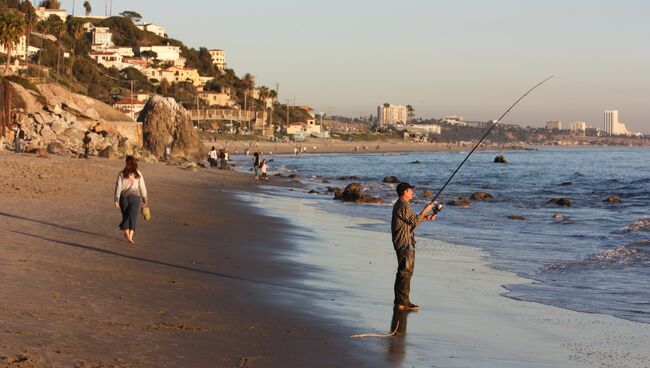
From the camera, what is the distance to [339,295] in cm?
1034

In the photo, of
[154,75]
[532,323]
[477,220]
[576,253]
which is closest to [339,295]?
[532,323]

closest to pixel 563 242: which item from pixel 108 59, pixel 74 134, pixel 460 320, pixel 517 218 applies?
pixel 517 218

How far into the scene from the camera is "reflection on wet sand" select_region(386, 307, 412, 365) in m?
7.25

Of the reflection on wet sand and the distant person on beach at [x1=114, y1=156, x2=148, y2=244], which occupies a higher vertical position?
the distant person on beach at [x1=114, y1=156, x2=148, y2=244]

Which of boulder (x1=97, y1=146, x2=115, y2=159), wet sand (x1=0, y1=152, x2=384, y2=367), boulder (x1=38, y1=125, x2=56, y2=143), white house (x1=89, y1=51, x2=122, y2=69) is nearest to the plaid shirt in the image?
wet sand (x1=0, y1=152, x2=384, y2=367)

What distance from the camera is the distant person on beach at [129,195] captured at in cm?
1282

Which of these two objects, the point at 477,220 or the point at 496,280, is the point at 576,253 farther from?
the point at 477,220

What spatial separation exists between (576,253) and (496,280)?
4.96 metres

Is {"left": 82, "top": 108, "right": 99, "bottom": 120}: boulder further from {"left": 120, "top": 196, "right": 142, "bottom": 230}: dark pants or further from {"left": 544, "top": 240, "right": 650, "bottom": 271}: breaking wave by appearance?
{"left": 120, "top": 196, "right": 142, "bottom": 230}: dark pants

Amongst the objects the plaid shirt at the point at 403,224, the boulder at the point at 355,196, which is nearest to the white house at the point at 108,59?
the boulder at the point at 355,196

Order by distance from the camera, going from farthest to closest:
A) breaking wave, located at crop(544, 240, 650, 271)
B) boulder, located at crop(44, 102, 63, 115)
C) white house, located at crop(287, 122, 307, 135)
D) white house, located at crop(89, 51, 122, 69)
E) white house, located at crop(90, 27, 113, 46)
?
white house, located at crop(90, 27, 113, 46) → white house, located at crop(287, 122, 307, 135) → white house, located at crop(89, 51, 122, 69) → boulder, located at crop(44, 102, 63, 115) → breaking wave, located at crop(544, 240, 650, 271)

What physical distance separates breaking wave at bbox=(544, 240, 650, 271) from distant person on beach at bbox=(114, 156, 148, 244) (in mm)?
6425

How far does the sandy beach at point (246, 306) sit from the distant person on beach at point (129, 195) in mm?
350

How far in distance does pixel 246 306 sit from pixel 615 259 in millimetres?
8805
